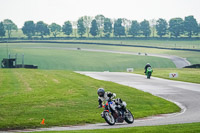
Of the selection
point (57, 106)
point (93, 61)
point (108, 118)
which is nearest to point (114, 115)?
point (108, 118)

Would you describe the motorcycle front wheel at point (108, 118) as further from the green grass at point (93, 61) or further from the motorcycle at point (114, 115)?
the green grass at point (93, 61)

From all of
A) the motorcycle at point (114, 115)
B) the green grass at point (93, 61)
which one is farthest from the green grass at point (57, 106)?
the green grass at point (93, 61)

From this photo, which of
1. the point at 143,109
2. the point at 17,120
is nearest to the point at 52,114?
the point at 17,120

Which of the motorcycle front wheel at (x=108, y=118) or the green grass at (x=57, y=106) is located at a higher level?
the motorcycle front wheel at (x=108, y=118)

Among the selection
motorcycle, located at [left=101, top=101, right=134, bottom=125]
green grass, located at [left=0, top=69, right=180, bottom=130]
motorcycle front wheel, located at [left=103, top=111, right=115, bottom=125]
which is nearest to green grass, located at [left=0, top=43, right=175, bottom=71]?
green grass, located at [left=0, top=69, right=180, bottom=130]

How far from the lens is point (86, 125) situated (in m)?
19.1

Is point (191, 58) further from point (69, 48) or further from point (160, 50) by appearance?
point (69, 48)

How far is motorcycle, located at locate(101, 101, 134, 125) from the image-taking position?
59.5 feet

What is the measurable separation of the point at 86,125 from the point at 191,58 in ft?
298

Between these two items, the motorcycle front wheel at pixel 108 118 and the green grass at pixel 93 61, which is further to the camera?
the green grass at pixel 93 61

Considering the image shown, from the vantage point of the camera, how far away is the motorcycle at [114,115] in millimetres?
18141

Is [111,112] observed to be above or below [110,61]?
above

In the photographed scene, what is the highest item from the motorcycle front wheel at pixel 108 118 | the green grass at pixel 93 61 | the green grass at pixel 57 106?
the motorcycle front wheel at pixel 108 118

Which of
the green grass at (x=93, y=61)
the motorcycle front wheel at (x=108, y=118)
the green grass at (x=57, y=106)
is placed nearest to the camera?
the motorcycle front wheel at (x=108, y=118)
